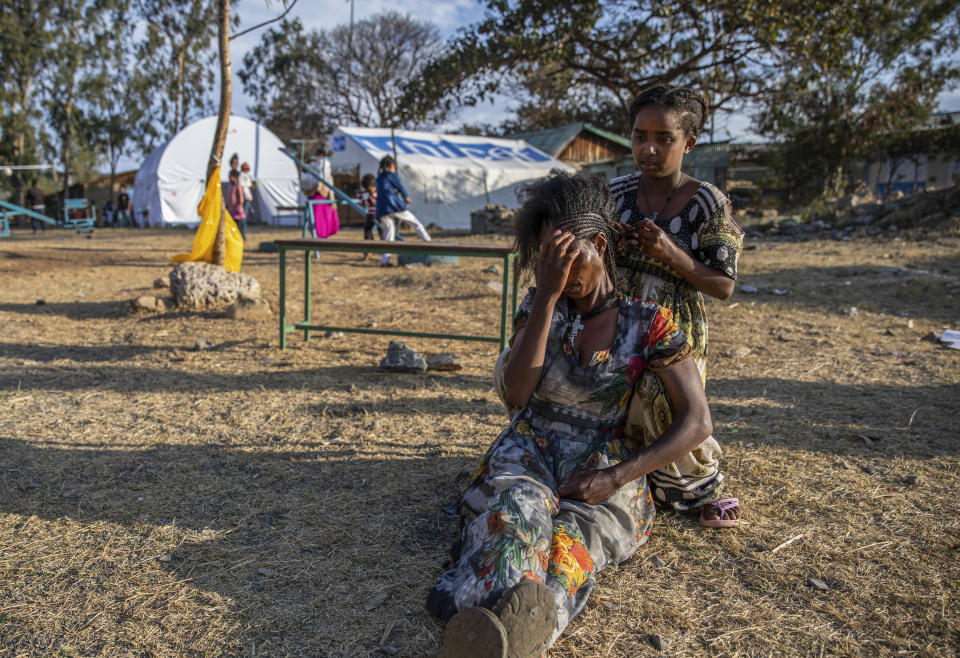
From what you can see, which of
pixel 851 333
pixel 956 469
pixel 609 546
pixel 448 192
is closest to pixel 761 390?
pixel 956 469

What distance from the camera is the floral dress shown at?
6.20 feet

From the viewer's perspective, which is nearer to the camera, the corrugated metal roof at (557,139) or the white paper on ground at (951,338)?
the white paper on ground at (951,338)

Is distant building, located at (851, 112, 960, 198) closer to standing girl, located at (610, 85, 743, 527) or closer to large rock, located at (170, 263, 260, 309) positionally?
large rock, located at (170, 263, 260, 309)

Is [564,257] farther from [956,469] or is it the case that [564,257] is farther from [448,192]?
[448,192]

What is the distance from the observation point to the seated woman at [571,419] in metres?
1.90

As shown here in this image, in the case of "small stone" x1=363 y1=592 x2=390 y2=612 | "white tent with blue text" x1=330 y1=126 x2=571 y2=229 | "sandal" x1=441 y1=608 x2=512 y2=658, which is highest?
"white tent with blue text" x1=330 y1=126 x2=571 y2=229

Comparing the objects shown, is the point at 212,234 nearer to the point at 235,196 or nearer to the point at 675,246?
the point at 235,196

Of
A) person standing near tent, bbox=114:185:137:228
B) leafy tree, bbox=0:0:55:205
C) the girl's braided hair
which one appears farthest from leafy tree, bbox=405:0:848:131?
leafy tree, bbox=0:0:55:205

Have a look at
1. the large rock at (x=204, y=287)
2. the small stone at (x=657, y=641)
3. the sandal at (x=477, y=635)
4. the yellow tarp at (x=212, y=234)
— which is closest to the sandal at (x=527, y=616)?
the sandal at (x=477, y=635)

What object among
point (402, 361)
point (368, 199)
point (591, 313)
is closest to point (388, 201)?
point (368, 199)

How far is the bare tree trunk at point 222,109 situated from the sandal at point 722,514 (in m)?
6.35

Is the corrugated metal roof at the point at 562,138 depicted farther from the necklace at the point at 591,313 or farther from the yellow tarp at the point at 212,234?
the necklace at the point at 591,313

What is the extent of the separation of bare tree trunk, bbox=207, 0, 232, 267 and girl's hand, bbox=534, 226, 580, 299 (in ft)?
20.1

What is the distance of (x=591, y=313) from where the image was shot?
227 cm
